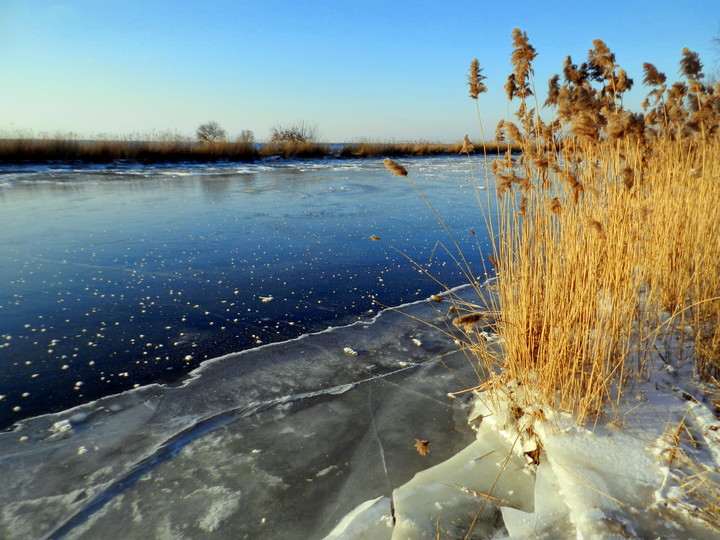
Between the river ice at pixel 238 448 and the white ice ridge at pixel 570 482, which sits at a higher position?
the white ice ridge at pixel 570 482

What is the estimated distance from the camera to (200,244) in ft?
17.8

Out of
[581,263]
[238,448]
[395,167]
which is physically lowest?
Result: [238,448]

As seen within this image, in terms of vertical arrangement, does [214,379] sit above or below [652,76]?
below

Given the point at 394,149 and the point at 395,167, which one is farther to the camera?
the point at 394,149

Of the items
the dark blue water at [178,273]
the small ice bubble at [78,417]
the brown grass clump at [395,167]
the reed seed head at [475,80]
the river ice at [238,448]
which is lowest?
the river ice at [238,448]

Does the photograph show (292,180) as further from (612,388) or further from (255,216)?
(612,388)

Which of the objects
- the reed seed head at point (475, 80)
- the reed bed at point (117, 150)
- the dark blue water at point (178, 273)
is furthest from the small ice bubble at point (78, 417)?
the reed bed at point (117, 150)

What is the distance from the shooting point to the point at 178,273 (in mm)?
4332

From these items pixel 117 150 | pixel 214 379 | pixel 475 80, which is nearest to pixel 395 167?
pixel 475 80

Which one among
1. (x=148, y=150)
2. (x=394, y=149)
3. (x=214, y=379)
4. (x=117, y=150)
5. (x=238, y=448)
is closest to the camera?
(x=238, y=448)

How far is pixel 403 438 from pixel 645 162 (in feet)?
6.11

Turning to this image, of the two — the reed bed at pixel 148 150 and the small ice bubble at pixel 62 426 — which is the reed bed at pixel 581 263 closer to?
the small ice bubble at pixel 62 426

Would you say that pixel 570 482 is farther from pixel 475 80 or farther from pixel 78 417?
pixel 78 417

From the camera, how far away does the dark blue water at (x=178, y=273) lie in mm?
2703
